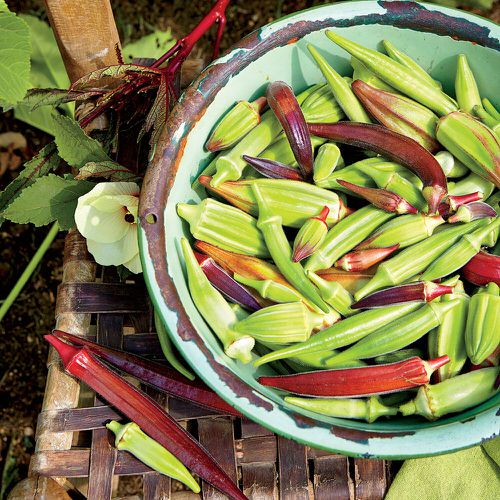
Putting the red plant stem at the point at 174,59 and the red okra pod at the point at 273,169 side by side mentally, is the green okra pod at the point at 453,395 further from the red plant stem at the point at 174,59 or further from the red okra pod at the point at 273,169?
the red plant stem at the point at 174,59

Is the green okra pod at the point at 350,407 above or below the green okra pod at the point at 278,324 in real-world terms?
→ below

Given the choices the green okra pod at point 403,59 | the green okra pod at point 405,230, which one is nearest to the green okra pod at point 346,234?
the green okra pod at point 405,230

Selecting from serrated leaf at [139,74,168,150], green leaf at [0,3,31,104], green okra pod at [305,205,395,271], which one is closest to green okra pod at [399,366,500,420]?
green okra pod at [305,205,395,271]

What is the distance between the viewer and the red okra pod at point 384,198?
1002 millimetres

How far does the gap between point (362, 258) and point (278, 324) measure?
0.50 ft

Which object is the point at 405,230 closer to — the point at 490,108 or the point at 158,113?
the point at 490,108

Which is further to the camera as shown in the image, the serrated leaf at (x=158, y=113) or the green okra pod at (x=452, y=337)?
the serrated leaf at (x=158, y=113)

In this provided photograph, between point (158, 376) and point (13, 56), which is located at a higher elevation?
point (13, 56)

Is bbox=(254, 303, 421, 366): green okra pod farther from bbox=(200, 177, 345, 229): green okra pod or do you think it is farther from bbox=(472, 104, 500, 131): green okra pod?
bbox=(472, 104, 500, 131): green okra pod

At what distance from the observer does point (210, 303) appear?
100 centimetres

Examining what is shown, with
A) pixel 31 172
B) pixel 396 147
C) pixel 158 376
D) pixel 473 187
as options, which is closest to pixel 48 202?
pixel 31 172

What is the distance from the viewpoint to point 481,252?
1.02 metres

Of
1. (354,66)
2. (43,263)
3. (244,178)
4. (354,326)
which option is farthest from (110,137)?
(43,263)

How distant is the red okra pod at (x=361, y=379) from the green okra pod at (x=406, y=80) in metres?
0.37
